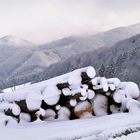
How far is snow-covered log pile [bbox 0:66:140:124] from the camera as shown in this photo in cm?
1261

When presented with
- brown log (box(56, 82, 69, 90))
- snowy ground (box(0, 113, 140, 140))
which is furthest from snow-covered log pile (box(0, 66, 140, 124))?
snowy ground (box(0, 113, 140, 140))

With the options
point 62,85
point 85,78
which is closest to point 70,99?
point 62,85

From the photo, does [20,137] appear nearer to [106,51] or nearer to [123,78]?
[123,78]

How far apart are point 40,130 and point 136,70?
10727 cm

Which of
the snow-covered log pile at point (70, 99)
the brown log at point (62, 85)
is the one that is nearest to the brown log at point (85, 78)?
the snow-covered log pile at point (70, 99)

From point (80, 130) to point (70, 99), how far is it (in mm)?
3065

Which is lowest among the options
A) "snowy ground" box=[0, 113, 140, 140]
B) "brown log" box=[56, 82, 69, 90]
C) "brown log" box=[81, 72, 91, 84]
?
"snowy ground" box=[0, 113, 140, 140]

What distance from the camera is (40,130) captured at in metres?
10.9

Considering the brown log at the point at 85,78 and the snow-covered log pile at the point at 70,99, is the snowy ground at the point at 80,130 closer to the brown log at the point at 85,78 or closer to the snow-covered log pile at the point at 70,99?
the snow-covered log pile at the point at 70,99

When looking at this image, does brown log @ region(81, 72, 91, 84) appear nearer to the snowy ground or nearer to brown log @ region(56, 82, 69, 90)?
brown log @ region(56, 82, 69, 90)

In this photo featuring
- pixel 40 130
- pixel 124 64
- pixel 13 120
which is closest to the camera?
pixel 40 130

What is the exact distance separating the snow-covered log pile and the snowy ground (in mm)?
684

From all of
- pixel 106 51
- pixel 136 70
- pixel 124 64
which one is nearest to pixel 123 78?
pixel 136 70

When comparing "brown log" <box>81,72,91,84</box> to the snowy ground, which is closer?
the snowy ground
